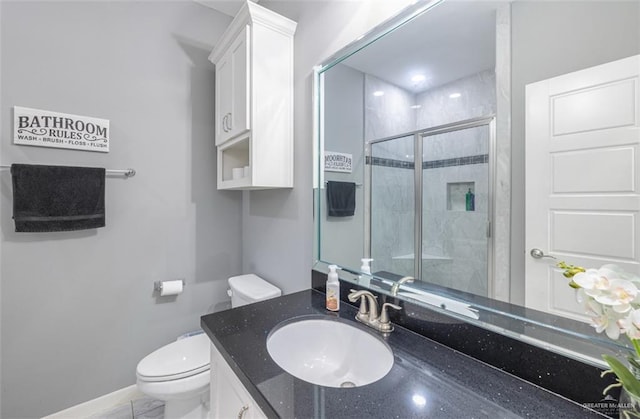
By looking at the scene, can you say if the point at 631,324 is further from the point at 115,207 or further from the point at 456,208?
the point at 115,207

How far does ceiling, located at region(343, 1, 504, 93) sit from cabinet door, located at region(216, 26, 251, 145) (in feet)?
2.13

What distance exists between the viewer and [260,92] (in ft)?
4.66

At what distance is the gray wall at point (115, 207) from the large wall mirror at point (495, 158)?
1.26 m

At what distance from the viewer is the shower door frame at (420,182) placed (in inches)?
28.9

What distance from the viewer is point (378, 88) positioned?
1112 mm

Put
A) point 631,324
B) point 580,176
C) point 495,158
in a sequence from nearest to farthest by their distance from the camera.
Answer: point 631,324, point 580,176, point 495,158

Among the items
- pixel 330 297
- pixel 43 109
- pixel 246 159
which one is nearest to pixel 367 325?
pixel 330 297

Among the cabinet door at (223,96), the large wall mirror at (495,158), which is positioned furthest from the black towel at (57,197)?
the large wall mirror at (495,158)

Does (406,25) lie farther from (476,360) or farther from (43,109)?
(43,109)

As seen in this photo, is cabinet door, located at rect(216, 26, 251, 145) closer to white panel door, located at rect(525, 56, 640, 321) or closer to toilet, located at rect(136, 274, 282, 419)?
toilet, located at rect(136, 274, 282, 419)

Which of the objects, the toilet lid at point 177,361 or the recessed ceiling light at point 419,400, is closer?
the recessed ceiling light at point 419,400

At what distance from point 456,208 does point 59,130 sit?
195cm

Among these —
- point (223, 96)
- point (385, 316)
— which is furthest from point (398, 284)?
point (223, 96)

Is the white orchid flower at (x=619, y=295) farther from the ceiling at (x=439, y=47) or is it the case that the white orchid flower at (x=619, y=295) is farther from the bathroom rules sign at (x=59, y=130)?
the bathroom rules sign at (x=59, y=130)
